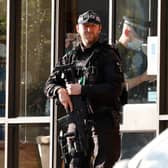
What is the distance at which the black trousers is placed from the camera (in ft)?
22.3

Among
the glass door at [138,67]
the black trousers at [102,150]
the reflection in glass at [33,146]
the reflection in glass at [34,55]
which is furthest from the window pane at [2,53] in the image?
the black trousers at [102,150]

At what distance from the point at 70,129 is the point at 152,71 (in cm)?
245

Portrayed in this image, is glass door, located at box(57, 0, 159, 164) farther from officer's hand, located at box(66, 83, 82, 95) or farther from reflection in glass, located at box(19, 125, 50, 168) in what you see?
officer's hand, located at box(66, 83, 82, 95)

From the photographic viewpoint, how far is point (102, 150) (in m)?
6.80

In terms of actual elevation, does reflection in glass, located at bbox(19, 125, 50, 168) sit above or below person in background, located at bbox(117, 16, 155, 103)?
below

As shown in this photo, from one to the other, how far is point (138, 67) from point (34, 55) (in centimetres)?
162

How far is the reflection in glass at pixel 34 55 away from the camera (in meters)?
10.0

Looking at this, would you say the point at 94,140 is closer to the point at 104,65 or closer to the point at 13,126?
the point at 104,65

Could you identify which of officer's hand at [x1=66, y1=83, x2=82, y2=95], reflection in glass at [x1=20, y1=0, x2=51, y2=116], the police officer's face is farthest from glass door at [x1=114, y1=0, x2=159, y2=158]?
officer's hand at [x1=66, y1=83, x2=82, y2=95]

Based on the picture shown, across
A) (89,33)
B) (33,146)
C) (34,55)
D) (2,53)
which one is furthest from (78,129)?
(2,53)

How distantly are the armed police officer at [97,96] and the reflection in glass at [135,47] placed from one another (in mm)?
2331

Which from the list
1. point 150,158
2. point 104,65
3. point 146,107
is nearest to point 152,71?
point 146,107

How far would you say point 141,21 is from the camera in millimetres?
9352

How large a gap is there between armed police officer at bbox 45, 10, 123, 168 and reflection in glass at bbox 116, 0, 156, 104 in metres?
2.33
